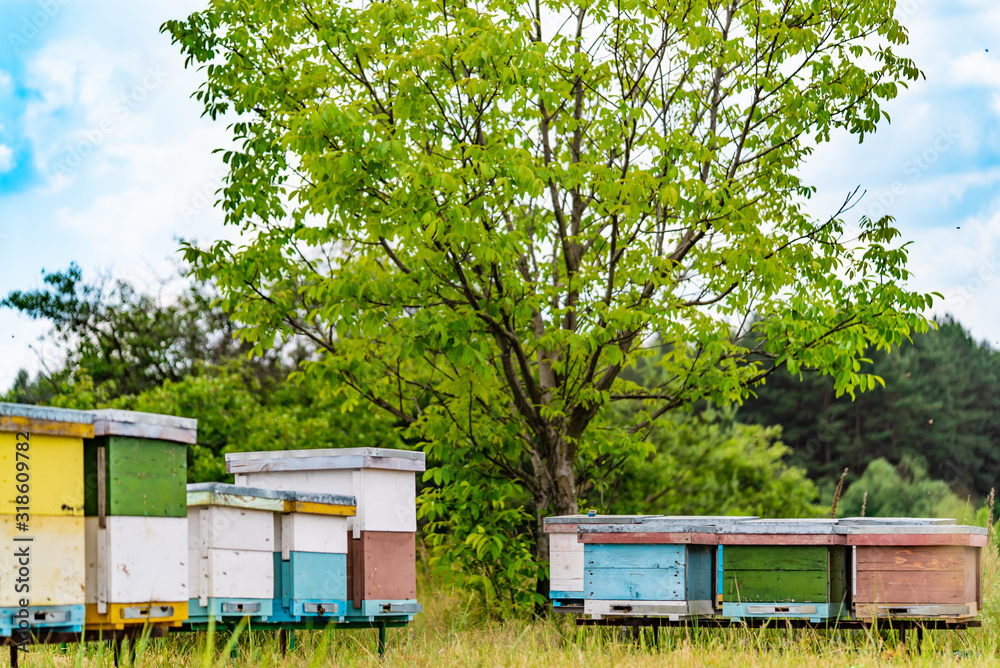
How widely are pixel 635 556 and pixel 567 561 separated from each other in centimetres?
74

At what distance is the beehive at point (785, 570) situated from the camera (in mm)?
6922

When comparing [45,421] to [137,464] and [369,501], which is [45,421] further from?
[369,501]

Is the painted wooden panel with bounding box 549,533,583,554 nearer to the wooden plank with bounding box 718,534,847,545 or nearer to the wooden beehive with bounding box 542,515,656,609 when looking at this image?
the wooden beehive with bounding box 542,515,656,609

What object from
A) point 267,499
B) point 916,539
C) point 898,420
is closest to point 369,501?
point 267,499

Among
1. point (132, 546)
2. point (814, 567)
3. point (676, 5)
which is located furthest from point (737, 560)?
point (676, 5)

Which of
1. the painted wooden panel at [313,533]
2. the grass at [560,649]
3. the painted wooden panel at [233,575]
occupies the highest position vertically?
the painted wooden panel at [313,533]

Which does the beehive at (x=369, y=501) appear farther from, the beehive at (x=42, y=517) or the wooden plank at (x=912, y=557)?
the wooden plank at (x=912, y=557)

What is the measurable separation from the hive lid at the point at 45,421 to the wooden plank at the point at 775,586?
463 centimetres

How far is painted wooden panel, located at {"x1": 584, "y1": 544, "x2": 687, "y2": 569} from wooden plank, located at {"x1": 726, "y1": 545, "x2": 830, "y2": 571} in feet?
1.30

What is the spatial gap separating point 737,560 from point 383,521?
8.77 feet

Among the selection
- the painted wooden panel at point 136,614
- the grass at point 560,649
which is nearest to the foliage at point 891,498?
the grass at point 560,649

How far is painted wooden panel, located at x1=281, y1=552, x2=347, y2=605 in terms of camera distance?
20.6 ft

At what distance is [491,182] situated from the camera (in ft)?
28.1

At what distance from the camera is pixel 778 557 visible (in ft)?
23.0
